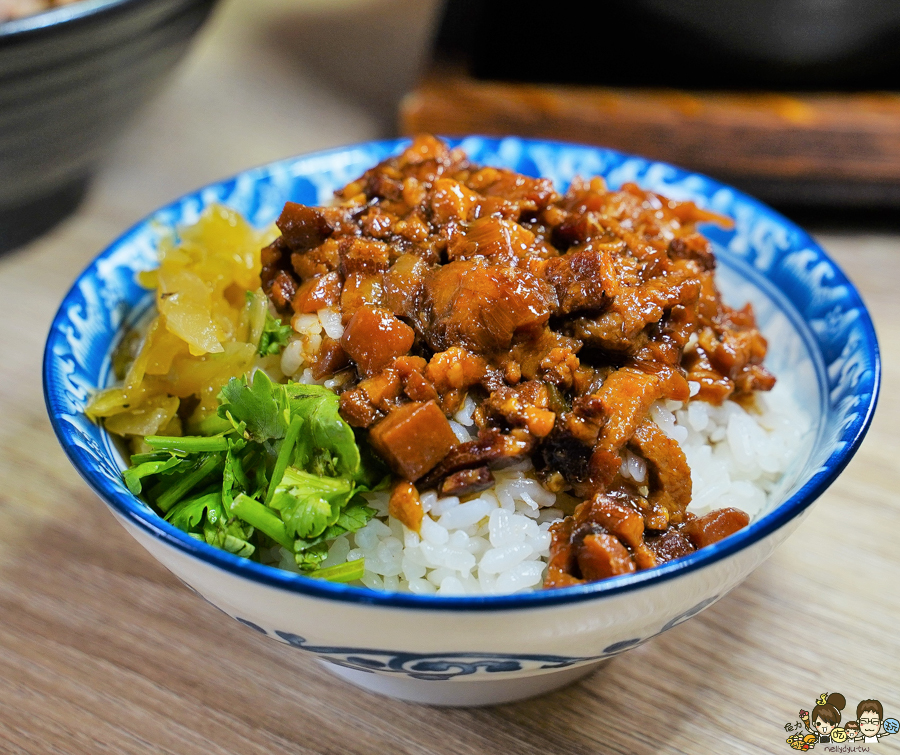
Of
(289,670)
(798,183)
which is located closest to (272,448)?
(289,670)

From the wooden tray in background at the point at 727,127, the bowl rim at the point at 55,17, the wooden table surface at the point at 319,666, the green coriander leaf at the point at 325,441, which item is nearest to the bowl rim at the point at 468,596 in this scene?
the green coriander leaf at the point at 325,441

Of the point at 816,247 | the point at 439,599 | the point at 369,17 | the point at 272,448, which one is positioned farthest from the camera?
the point at 369,17

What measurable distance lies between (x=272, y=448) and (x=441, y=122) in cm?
238

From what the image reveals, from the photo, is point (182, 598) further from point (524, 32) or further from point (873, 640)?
point (524, 32)

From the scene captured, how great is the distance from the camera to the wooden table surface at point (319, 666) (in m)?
2.10

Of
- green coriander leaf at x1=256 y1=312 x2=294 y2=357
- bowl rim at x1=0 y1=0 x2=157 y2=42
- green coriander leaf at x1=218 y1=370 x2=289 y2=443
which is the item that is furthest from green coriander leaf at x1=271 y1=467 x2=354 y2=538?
bowl rim at x1=0 y1=0 x2=157 y2=42

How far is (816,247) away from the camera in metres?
2.76

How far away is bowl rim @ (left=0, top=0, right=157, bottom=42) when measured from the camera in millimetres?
2930

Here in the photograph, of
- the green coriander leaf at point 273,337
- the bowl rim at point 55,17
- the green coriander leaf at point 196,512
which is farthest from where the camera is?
the bowl rim at point 55,17

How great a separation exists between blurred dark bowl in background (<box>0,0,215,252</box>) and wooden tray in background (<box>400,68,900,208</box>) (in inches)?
43.5

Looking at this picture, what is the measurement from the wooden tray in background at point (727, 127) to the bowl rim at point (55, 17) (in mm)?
1357

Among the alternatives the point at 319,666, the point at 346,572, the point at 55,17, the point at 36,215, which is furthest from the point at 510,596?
the point at 36,215

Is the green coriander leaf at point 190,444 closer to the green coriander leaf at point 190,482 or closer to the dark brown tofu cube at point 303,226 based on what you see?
the green coriander leaf at point 190,482

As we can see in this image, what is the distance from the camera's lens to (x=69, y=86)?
3.27 meters
